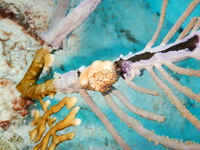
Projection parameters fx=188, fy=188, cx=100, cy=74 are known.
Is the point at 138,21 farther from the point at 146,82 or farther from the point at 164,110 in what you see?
the point at 164,110

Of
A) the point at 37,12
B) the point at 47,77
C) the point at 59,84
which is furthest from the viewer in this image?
the point at 37,12

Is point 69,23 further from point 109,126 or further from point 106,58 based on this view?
point 106,58

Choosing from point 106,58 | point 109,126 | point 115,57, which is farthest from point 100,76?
point 115,57

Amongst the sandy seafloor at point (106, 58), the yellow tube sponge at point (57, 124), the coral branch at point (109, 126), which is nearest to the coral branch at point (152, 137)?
the coral branch at point (109, 126)

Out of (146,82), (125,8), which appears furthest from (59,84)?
(125,8)

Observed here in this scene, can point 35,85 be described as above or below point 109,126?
above

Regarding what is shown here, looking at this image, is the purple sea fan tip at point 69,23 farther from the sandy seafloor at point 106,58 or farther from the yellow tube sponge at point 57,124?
the sandy seafloor at point 106,58
